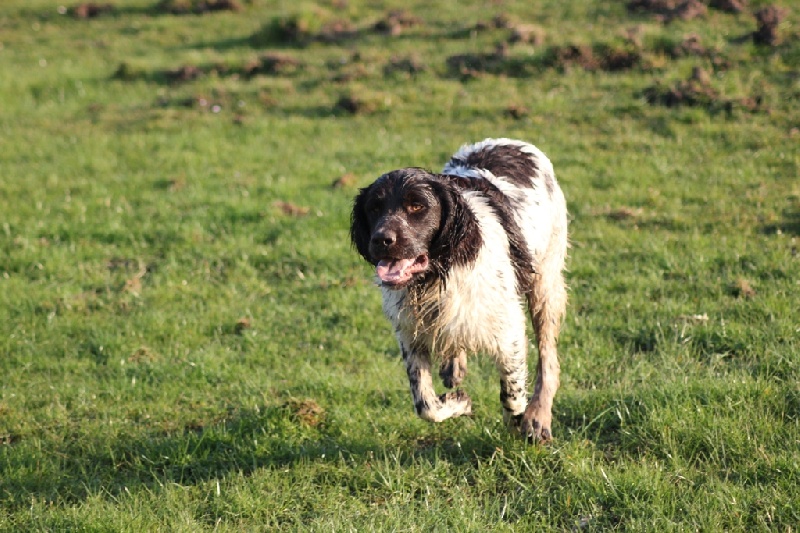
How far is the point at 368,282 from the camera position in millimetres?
7617

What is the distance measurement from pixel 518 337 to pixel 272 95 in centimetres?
976

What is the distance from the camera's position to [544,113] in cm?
1183

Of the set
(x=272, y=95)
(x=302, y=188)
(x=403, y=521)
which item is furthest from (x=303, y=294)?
(x=272, y=95)

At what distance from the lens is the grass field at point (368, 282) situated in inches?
180

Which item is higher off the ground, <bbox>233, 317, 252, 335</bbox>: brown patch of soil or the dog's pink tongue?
the dog's pink tongue

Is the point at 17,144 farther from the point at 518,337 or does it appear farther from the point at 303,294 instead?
the point at 518,337

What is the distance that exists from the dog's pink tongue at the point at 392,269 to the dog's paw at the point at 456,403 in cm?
93

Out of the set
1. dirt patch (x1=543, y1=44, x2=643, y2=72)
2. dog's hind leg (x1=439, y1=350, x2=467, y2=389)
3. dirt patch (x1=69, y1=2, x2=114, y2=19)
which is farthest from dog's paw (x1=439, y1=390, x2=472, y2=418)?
dirt patch (x1=69, y1=2, x2=114, y2=19)

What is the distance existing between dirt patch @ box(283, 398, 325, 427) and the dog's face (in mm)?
1296

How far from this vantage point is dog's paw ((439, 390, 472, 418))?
16.2 ft

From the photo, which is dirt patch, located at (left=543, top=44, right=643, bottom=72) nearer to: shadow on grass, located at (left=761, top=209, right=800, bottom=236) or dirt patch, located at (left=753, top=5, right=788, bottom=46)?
dirt patch, located at (left=753, top=5, right=788, bottom=46)

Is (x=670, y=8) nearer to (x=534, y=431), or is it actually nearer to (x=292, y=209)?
(x=292, y=209)

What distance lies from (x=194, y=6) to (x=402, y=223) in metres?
16.5

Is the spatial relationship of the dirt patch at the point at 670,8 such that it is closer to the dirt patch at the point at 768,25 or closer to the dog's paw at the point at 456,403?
the dirt patch at the point at 768,25
